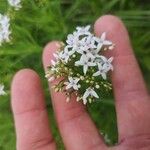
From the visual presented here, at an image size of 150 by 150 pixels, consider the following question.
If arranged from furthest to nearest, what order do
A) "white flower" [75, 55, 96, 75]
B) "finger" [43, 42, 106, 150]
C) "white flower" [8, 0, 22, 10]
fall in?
"white flower" [8, 0, 22, 10], "finger" [43, 42, 106, 150], "white flower" [75, 55, 96, 75]

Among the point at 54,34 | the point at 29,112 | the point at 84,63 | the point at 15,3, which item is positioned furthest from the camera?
the point at 54,34

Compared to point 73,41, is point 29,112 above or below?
below

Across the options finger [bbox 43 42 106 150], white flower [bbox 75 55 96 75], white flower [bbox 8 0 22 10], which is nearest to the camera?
white flower [bbox 75 55 96 75]

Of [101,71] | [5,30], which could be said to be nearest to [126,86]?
[101,71]

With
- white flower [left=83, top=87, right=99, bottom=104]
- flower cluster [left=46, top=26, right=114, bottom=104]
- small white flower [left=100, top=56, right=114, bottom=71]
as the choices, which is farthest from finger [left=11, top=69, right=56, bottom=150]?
small white flower [left=100, top=56, right=114, bottom=71]

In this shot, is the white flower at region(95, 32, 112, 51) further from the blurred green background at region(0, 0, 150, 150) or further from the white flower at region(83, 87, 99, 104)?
the blurred green background at region(0, 0, 150, 150)

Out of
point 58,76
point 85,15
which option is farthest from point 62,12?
point 58,76

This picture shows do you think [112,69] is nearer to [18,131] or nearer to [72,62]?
[72,62]

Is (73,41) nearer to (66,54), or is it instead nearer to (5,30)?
(66,54)
